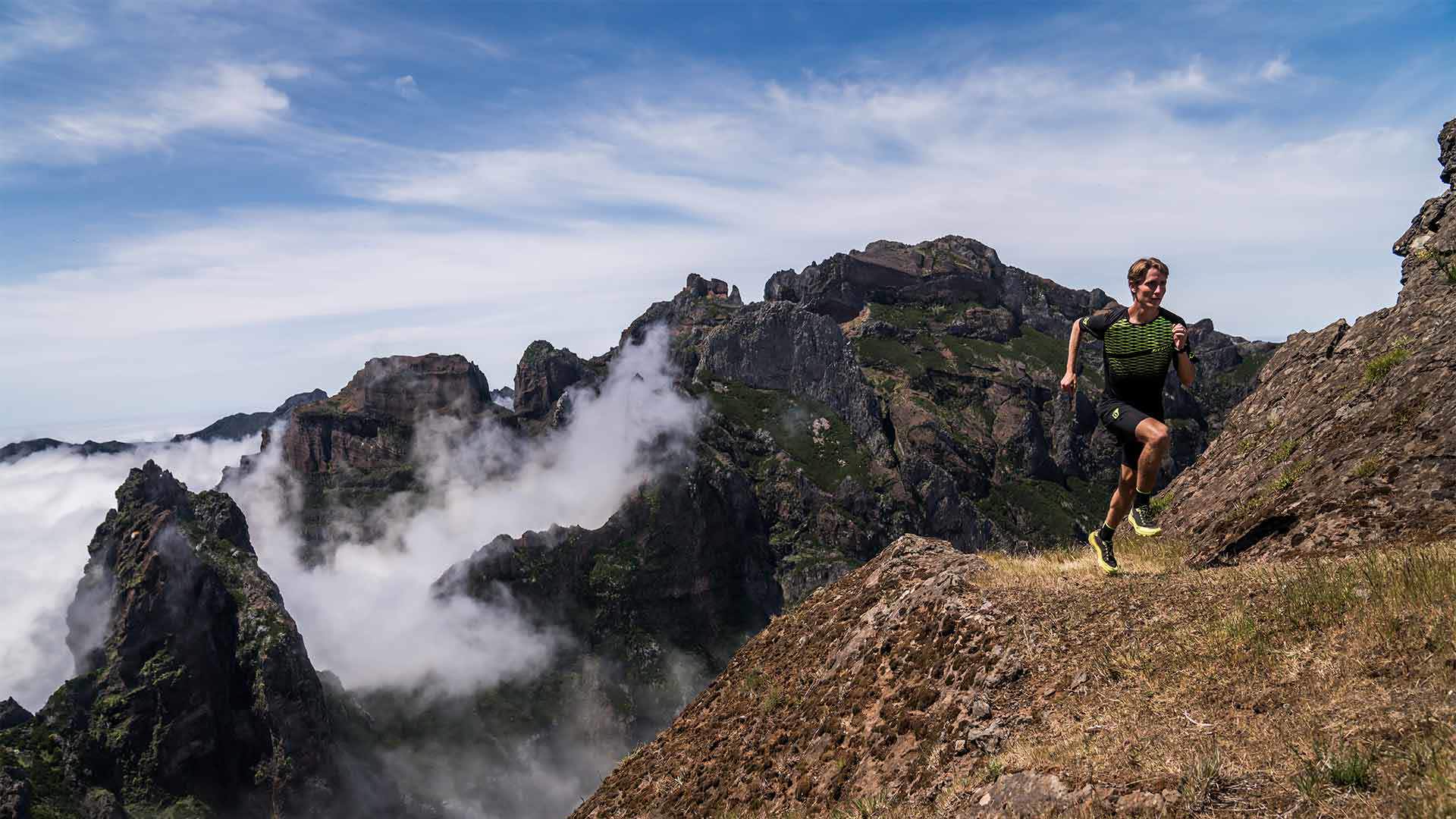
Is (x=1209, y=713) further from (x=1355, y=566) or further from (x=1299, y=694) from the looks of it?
(x=1355, y=566)

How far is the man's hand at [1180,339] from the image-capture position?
48.9ft

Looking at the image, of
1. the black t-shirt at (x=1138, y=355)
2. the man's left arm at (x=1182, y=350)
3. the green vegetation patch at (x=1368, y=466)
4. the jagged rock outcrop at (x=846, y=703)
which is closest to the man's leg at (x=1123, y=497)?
the black t-shirt at (x=1138, y=355)

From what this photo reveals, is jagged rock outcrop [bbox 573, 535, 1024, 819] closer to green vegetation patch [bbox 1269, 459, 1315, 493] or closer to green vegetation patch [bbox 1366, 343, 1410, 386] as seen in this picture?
green vegetation patch [bbox 1269, 459, 1315, 493]


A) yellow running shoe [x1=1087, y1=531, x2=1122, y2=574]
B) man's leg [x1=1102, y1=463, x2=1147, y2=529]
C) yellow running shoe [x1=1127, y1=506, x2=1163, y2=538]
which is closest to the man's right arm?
man's leg [x1=1102, y1=463, x2=1147, y2=529]

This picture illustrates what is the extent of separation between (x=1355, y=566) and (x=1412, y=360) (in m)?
10.3

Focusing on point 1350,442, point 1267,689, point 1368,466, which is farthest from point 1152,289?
point 1350,442

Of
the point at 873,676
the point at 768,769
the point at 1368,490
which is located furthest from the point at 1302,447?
the point at 768,769

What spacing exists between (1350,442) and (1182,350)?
24.7ft

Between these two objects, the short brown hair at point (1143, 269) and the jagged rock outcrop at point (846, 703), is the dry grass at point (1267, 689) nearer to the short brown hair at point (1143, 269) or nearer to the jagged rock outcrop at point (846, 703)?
the jagged rock outcrop at point (846, 703)

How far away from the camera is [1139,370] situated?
15492 millimetres

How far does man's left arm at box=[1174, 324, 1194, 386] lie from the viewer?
1491cm

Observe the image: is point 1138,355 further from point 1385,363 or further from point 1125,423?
point 1385,363

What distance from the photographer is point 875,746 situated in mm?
15828

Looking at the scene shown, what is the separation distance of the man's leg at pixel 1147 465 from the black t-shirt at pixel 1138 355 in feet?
1.68
